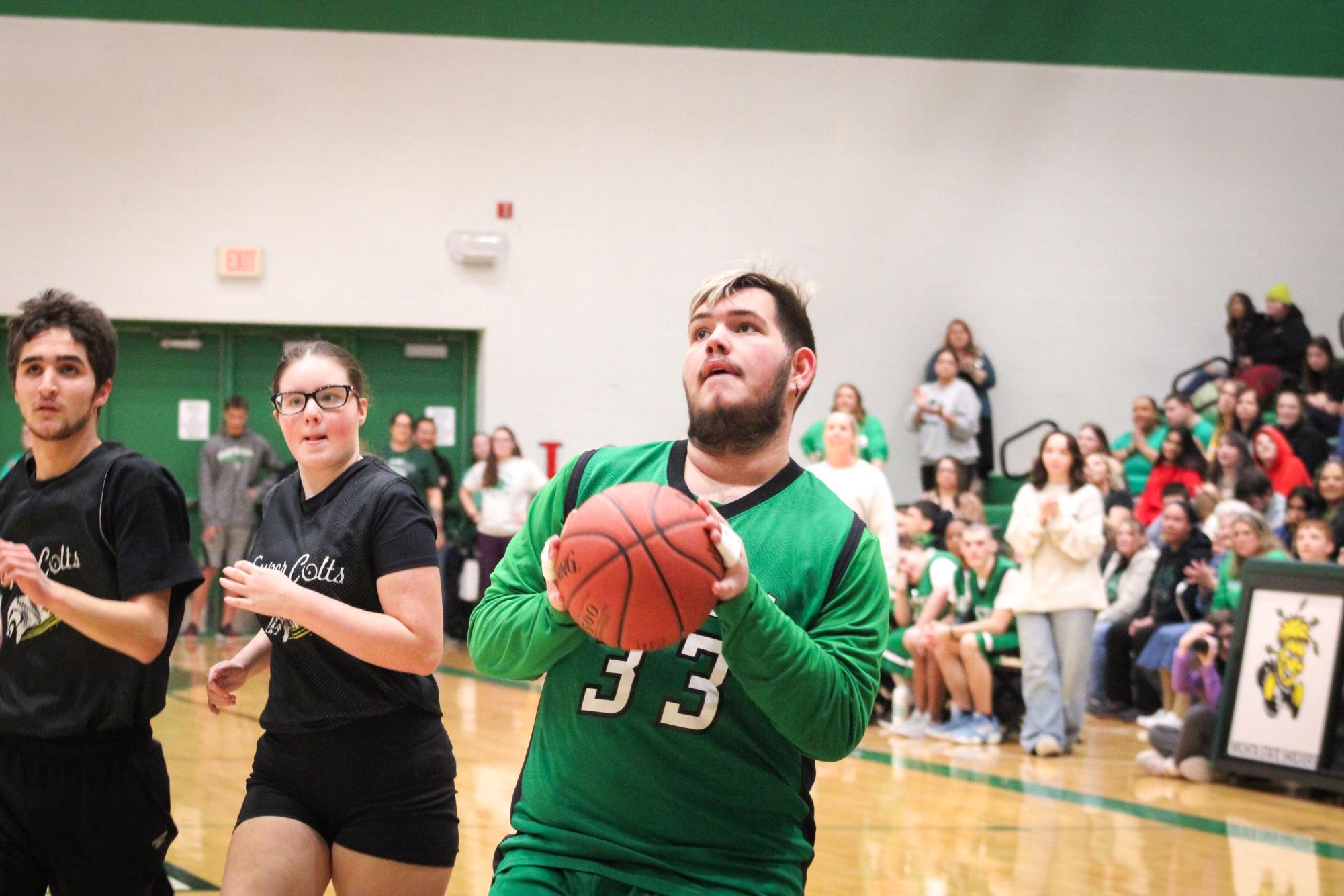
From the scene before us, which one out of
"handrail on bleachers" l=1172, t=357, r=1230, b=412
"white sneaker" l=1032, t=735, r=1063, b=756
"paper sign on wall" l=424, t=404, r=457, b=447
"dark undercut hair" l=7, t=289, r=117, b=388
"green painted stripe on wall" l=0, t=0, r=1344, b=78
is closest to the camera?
"dark undercut hair" l=7, t=289, r=117, b=388

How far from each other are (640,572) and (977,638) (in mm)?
6582

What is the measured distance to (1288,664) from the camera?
699 centimetres

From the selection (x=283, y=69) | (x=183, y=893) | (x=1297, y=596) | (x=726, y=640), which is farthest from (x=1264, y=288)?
(x=726, y=640)

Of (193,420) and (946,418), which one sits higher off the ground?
(946,418)

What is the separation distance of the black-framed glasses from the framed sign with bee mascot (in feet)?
18.5

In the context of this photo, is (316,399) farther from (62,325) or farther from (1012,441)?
(1012,441)

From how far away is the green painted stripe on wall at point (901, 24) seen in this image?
512 inches

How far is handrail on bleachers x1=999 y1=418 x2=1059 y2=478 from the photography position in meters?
13.5

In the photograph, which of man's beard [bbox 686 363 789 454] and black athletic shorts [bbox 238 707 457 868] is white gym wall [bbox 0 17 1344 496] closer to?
black athletic shorts [bbox 238 707 457 868]

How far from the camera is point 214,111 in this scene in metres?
12.9

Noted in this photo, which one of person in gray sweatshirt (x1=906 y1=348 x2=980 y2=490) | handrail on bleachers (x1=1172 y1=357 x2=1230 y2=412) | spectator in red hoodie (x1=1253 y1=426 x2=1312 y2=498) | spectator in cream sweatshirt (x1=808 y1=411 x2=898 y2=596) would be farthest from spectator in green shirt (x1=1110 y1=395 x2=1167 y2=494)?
spectator in cream sweatshirt (x1=808 y1=411 x2=898 y2=596)

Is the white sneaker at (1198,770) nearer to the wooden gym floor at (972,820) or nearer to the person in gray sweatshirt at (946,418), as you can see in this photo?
the wooden gym floor at (972,820)

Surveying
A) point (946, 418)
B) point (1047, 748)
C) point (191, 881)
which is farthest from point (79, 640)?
point (946, 418)

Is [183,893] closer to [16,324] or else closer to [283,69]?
[16,324]
